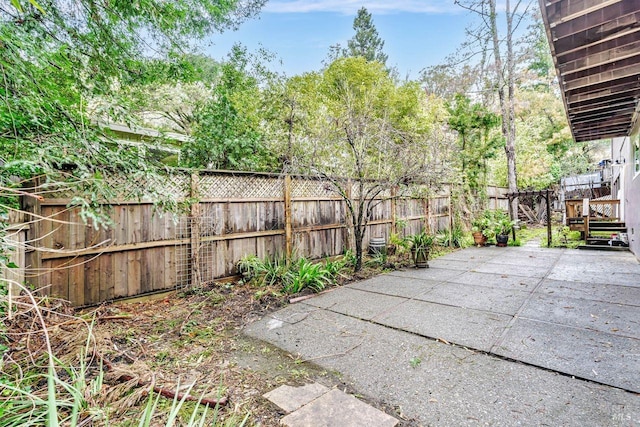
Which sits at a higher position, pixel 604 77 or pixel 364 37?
pixel 364 37

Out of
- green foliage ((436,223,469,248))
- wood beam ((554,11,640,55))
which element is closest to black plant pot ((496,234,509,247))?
green foliage ((436,223,469,248))

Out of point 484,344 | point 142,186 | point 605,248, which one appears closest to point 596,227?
point 605,248

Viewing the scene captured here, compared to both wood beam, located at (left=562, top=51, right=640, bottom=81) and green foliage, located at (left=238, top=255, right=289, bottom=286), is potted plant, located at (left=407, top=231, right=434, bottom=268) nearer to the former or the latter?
green foliage, located at (left=238, top=255, right=289, bottom=286)

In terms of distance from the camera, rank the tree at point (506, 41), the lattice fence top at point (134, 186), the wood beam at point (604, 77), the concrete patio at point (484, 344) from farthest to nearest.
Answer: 1. the tree at point (506, 41)
2. the wood beam at point (604, 77)
3. the lattice fence top at point (134, 186)
4. the concrete patio at point (484, 344)

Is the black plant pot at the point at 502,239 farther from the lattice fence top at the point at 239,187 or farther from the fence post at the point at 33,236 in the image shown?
the fence post at the point at 33,236

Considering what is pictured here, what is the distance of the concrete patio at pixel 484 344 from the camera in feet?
6.09

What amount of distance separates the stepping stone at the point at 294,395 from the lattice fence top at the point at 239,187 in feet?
9.03

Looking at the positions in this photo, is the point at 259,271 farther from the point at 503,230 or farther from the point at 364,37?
the point at 364,37

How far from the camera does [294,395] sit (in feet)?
6.61

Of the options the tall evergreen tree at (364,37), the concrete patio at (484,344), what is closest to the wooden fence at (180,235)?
the concrete patio at (484,344)

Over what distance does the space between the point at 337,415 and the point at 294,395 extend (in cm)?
34

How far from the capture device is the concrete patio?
1.86 meters

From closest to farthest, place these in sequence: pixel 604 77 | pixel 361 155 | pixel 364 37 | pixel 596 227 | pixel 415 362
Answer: pixel 415 362
pixel 604 77
pixel 361 155
pixel 596 227
pixel 364 37

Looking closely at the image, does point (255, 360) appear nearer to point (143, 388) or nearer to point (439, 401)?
point (143, 388)
